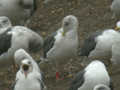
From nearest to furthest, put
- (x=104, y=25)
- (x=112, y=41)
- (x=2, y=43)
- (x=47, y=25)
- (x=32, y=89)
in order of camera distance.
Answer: (x=32, y=89)
(x=112, y=41)
(x=2, y=43)
(x=104, y=25)
(x=47, y=25)

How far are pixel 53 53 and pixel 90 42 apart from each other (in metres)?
0.80

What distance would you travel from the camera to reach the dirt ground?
1187cm

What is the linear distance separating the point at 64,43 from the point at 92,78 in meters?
2.23

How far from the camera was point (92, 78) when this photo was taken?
8.55 metres

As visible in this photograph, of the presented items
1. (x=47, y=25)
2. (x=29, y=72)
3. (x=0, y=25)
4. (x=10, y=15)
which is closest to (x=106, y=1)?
(x=47, y=25)

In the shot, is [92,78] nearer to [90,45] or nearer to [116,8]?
[90,45]

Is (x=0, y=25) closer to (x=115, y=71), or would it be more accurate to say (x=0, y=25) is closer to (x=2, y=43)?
(x=2, y=43)

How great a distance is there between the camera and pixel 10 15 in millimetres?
13945

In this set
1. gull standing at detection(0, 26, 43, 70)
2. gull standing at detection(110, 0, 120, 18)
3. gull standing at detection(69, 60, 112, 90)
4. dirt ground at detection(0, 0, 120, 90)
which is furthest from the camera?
gull standing at detection(110, 0, 120, 18)

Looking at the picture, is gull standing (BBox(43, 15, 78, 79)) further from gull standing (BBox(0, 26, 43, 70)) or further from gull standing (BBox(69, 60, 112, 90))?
gull standing (BBox(69, 60, 112, 90))

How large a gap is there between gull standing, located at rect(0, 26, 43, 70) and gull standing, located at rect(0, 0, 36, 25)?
8.24 ft

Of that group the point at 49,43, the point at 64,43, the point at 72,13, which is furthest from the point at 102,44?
the point at 72,13

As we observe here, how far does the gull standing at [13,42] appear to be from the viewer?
1099cm

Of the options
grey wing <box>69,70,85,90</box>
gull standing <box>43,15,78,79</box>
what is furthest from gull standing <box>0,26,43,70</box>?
grey wing <box>69,70,85,90</box>
